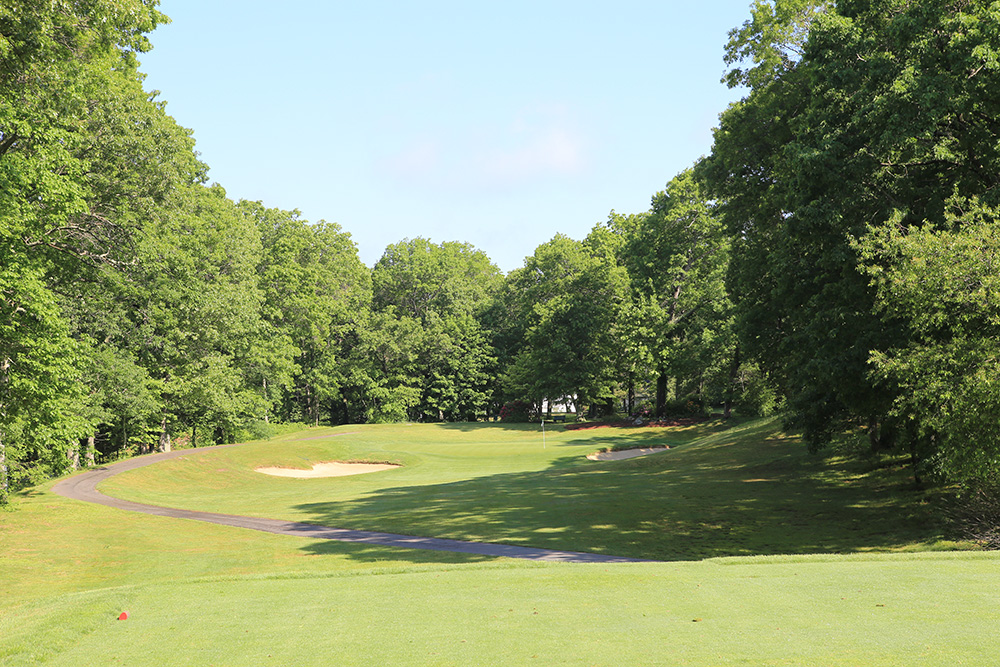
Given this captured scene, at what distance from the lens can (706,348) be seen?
5372cm

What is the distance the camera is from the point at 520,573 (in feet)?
35.9

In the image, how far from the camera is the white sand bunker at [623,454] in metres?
46.9

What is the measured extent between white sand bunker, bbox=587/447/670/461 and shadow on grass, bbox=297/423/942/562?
464 inches

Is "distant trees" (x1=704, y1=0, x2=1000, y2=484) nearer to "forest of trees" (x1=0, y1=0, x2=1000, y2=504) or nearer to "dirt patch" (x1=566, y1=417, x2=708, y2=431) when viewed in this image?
"forest of trees" (x1=0, y1=0, x2=1000, y2=504)

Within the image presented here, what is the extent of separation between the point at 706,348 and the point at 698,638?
163 ft

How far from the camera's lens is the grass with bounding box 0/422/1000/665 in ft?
20.6

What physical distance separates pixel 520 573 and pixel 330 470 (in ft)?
111

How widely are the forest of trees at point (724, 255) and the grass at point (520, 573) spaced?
2.95 m

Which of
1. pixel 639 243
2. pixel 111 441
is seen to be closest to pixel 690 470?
pixel 639 243

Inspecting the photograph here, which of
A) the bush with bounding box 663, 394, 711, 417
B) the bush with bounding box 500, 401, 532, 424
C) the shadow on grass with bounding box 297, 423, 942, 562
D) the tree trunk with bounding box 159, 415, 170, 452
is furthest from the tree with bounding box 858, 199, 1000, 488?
the bush with bounding box 500, 401, 532, 424

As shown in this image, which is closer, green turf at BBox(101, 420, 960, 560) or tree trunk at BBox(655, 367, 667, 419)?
green turf at BBox(101, 420, 960, 560)

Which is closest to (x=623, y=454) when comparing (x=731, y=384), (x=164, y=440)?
(x=731, y=384)

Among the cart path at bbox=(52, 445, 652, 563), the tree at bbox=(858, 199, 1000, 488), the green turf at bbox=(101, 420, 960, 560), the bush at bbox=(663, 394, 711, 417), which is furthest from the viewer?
the bush at bbox=(663, 394, 711, 417)

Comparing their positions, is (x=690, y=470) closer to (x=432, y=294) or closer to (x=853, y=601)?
(x=853, y=601)
